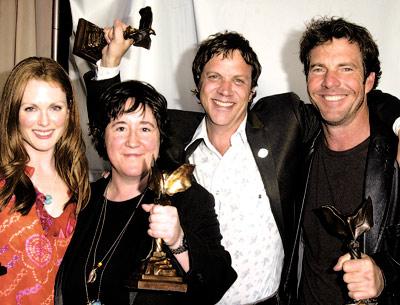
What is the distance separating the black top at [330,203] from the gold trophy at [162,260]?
26.8 inches

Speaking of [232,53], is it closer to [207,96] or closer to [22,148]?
[207,96]

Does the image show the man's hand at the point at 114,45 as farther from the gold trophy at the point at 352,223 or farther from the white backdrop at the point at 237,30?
the gold trophy at the point at 352,223

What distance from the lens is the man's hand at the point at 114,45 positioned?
2.08 m

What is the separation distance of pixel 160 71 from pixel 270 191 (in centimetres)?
109

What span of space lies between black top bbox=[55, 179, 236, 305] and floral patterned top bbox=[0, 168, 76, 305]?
0.06 meters

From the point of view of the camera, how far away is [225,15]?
103 inches

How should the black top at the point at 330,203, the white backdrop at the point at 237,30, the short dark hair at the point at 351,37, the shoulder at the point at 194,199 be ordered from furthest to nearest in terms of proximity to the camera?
the white backdrop at the point at 237,30
the short dark hair at the point at 351,37
the black top at the point at 330,203
the shoulder at the point at 194,199

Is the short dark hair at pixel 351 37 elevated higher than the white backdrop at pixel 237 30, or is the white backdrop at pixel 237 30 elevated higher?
the white backdrop at pixel 237 30

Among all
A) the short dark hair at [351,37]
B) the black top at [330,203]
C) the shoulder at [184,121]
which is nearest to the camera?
the black top at [330,203]

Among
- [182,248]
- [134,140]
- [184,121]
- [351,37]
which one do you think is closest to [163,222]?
[182,248]

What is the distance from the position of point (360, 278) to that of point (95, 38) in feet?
4.57

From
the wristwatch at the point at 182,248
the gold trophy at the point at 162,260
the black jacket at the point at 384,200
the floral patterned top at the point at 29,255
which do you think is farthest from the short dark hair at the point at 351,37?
the floral patterned top at the point at 29,255

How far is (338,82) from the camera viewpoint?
6.18 feet

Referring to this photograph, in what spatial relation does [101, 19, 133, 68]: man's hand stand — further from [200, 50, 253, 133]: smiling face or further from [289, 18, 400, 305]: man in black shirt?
[289, 18, 400, 305]: man in black shirt
